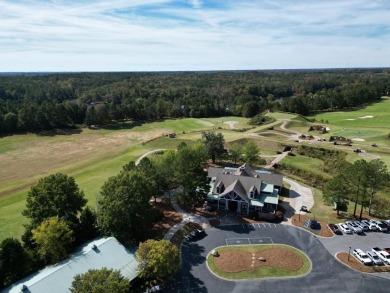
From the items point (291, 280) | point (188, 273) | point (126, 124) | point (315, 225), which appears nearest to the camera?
point (291, 280)

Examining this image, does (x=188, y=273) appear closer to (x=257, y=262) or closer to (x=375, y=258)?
(x=257, y=262)

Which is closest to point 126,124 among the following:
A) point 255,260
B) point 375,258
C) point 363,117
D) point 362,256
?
point 363,117

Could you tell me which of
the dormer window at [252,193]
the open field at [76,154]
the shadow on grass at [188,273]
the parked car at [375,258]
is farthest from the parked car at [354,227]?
the open field at [76,154]

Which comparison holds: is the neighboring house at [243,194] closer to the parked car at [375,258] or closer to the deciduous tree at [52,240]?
the parked car at [375,258]

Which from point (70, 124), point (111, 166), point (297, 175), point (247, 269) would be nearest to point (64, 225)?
point (247, 269)

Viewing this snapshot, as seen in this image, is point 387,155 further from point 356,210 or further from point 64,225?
point 64,225
